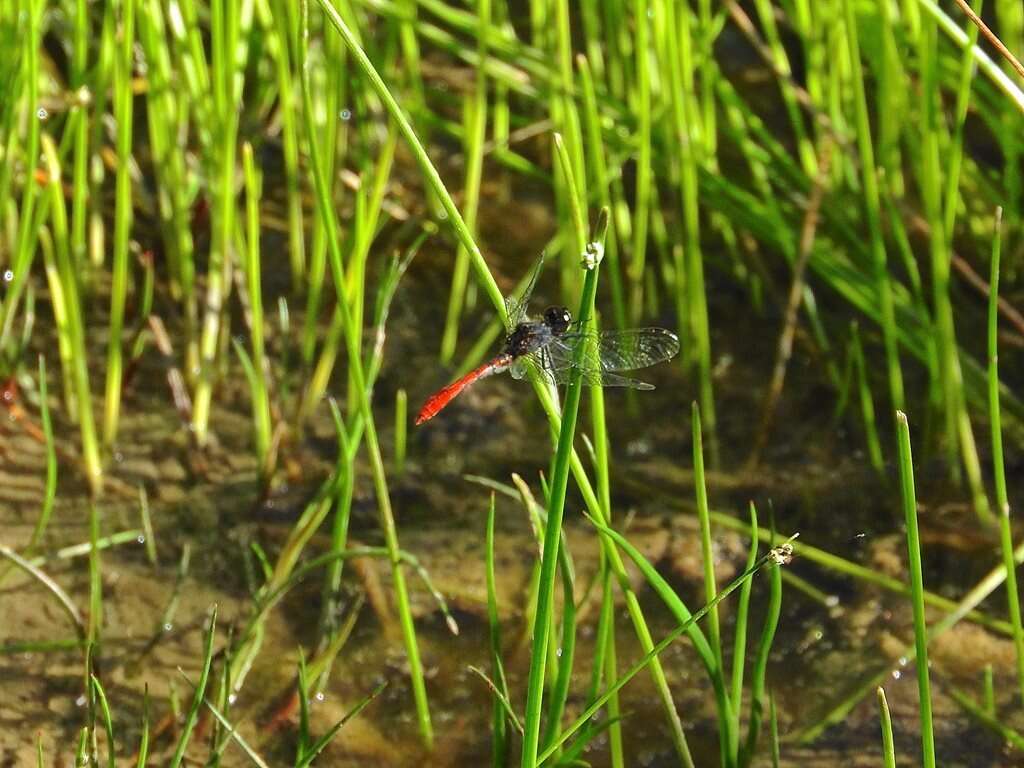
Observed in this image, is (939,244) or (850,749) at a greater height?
(939,244)

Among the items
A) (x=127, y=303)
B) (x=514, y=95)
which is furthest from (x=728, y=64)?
(x=127, y=303)

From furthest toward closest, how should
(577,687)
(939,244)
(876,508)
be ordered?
(876,508) < (939,244) < (577,687)

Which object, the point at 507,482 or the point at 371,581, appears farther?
the point at 507,482

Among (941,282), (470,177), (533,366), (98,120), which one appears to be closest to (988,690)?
(941,282)

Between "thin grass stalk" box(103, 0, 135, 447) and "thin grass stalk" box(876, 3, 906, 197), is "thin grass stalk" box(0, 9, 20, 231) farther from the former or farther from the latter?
"thin grass stalk" box(876, 3, 906, 197)

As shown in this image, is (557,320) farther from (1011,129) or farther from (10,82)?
(1011,129)

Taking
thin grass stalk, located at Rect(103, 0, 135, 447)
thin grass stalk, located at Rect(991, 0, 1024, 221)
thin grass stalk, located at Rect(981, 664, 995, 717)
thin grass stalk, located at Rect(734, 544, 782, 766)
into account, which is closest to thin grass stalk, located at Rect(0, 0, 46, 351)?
thin grass stalk, located at Rect(103, 0, 135, 447)

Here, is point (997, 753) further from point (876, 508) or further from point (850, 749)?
point (876, 508)
